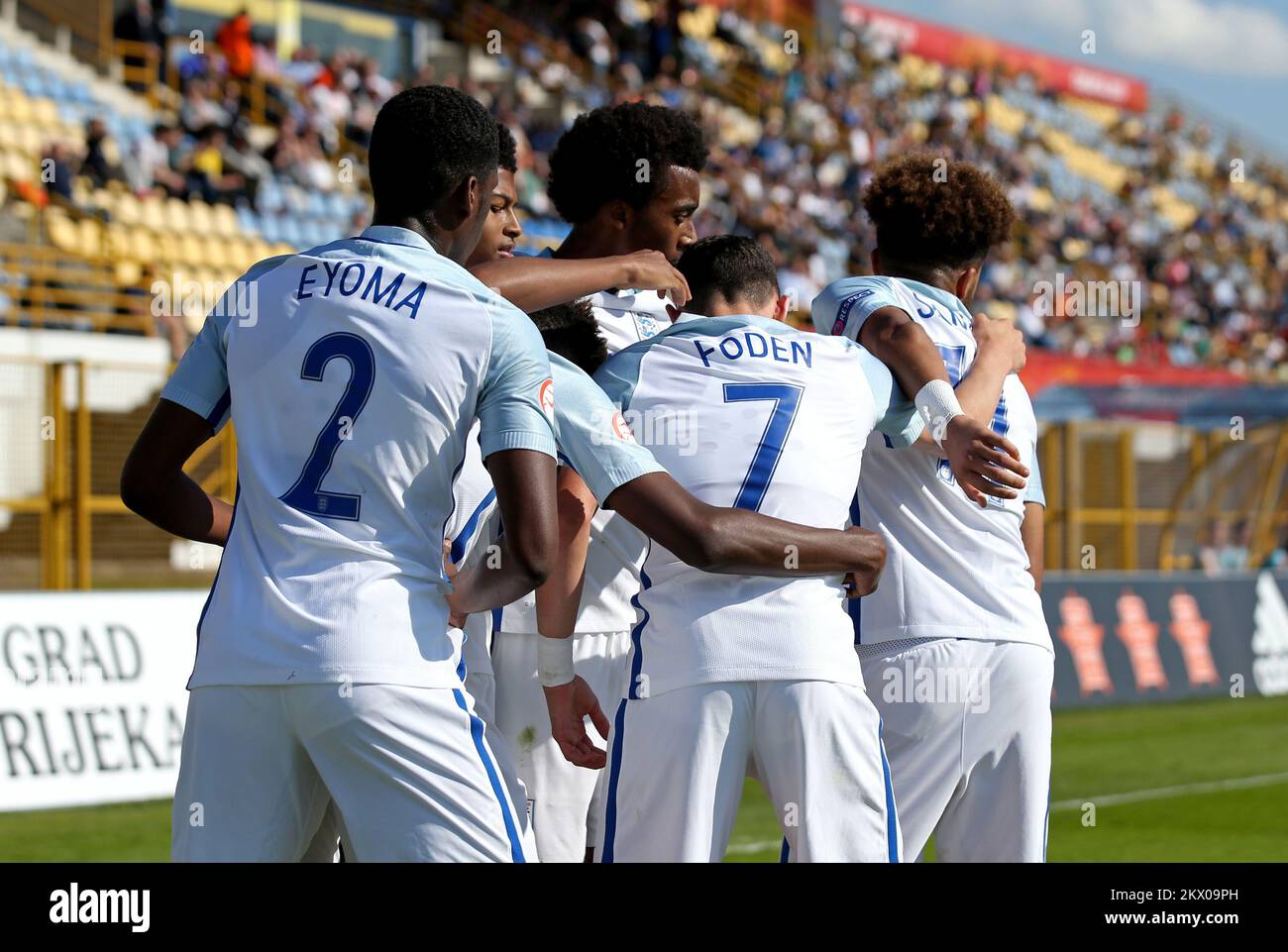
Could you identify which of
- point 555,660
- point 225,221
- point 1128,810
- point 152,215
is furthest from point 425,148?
point 225,221

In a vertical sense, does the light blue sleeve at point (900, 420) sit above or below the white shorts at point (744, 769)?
above

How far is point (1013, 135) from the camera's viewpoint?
40312mm

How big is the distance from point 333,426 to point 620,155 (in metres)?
1.97

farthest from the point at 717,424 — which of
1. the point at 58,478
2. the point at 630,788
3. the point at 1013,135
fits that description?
the point at 1013,135

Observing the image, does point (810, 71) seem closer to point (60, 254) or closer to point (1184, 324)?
point (1184, 324)

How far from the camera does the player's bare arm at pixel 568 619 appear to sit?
156 inches

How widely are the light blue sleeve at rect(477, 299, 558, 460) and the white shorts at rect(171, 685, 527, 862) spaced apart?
480mm

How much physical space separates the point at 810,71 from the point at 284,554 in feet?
106

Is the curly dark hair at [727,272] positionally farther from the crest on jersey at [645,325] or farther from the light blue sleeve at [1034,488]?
the light blue sleeve at [1034,488]

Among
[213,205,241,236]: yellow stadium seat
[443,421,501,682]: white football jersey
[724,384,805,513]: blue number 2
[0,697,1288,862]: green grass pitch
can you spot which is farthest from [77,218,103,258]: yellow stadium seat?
[724,384,805,513]: blue number 2

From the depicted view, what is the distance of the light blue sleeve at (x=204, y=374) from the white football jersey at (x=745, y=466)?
0.97 m

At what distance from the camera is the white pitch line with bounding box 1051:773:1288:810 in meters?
10.1

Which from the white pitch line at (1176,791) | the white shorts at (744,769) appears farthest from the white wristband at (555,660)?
the white pitch line at (1176,791)
